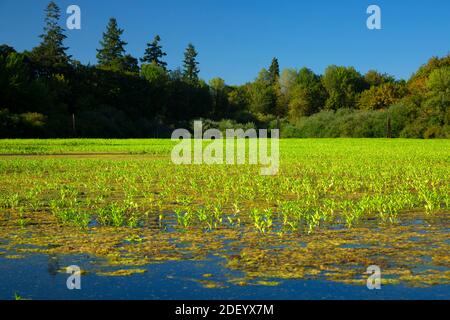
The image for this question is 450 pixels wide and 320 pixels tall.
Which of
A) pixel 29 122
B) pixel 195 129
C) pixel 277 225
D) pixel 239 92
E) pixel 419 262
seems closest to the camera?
pixel 419 262

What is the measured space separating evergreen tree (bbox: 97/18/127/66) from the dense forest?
149 mm

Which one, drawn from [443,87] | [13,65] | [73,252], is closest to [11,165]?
[73,252]

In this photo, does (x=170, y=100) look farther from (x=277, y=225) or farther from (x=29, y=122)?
(x=277, y=225)

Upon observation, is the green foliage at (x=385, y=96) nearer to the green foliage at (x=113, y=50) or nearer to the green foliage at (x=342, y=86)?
the green foliage at (x=342, y=86)

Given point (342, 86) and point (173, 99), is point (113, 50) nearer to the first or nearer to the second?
point (173, 99)

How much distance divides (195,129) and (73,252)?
6582 cm

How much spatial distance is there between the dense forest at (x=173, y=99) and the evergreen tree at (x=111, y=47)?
149mm

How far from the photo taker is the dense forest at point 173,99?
179ft

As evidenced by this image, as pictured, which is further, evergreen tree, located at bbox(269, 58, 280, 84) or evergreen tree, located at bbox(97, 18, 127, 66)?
evergreen tree, located at bbox(269, 58, 280, 84)

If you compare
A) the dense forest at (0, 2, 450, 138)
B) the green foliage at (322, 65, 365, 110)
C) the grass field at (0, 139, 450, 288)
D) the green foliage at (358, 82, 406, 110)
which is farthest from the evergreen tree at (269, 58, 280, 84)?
the grass field at (0, 139, 450, 288)

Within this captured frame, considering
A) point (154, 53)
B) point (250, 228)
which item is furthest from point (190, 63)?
point (250, 228)

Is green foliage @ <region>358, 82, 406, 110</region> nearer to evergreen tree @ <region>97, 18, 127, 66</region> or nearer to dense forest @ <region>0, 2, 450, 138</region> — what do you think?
dense forest @ <region>0, 2, 450, 138</region>

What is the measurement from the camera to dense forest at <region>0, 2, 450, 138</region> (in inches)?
2149

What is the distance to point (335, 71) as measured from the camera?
310ft
